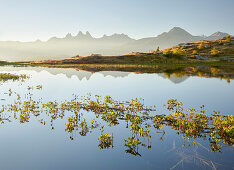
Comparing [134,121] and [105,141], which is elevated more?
[134,121]

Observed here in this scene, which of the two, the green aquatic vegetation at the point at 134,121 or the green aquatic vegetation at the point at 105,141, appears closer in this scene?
the green aquatic vegetation at the point at 105,141

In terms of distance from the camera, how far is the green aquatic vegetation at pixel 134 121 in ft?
36.6

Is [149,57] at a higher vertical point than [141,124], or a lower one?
higher

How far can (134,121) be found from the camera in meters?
13.3

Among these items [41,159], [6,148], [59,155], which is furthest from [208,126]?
[6,148]

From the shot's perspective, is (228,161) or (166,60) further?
(166,60)

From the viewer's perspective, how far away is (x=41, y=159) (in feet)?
29.7

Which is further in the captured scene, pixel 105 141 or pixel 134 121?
pixel 134 121

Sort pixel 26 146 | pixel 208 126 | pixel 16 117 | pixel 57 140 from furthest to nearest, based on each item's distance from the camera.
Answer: pixel 16 117, pixel 208 126, pixel 57 140, pixel 26 146

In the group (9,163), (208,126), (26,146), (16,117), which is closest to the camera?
(9,163)

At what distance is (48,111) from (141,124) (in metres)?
8.96

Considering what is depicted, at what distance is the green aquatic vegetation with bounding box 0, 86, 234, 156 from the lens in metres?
11.2

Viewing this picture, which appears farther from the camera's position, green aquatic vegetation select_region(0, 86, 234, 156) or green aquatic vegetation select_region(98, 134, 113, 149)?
green aquatic vegetation select_region(0, 86, 234, 156)

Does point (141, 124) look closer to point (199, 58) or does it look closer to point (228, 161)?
point (228, 161)
